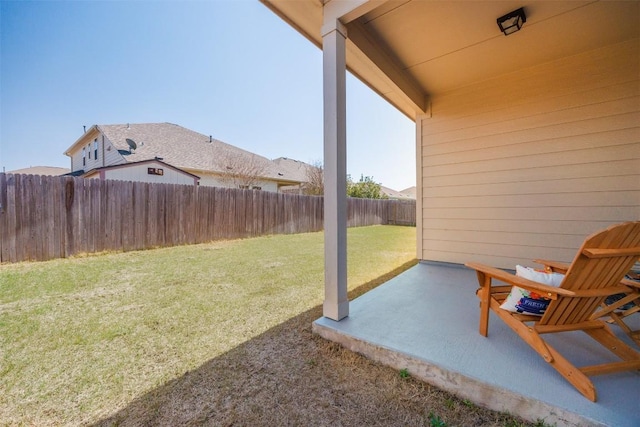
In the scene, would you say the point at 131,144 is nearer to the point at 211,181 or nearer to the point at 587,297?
the point at 211,181

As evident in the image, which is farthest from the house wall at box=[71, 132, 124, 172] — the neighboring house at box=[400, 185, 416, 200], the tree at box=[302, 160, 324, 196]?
the neighboring house at box=[400, 185, 416, 200]

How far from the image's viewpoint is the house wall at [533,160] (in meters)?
3.18

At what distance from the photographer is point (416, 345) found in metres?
1.92

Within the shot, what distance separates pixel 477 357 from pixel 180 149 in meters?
15.2

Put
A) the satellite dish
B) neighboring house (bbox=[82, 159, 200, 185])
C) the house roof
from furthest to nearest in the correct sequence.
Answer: the house roof, the satellite dish, neighboring house (bbox=[82, 159, 200, 185])

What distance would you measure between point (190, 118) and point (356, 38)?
15.9 m

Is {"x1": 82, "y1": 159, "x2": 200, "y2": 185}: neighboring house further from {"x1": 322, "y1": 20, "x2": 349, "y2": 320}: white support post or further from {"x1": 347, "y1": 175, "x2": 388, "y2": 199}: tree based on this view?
{"x1": 347, "y1": 175, "x2": 388, "y2": 199}: tree

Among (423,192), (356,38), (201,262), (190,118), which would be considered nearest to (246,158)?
(190,118)

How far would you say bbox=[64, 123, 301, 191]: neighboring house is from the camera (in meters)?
11.1

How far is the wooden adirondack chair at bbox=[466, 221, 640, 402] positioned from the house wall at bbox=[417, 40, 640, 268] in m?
2.24

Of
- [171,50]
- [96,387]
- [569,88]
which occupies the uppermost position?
[171,50]

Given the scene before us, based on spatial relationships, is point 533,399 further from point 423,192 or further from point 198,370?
point 423,192

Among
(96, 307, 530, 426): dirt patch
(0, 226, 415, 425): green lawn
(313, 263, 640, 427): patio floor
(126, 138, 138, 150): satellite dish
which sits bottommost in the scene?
(96, 307, 530, 426): dirt patch

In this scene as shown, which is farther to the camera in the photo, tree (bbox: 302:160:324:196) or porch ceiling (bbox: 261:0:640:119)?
tree (bbox: 302:160:324:196)
